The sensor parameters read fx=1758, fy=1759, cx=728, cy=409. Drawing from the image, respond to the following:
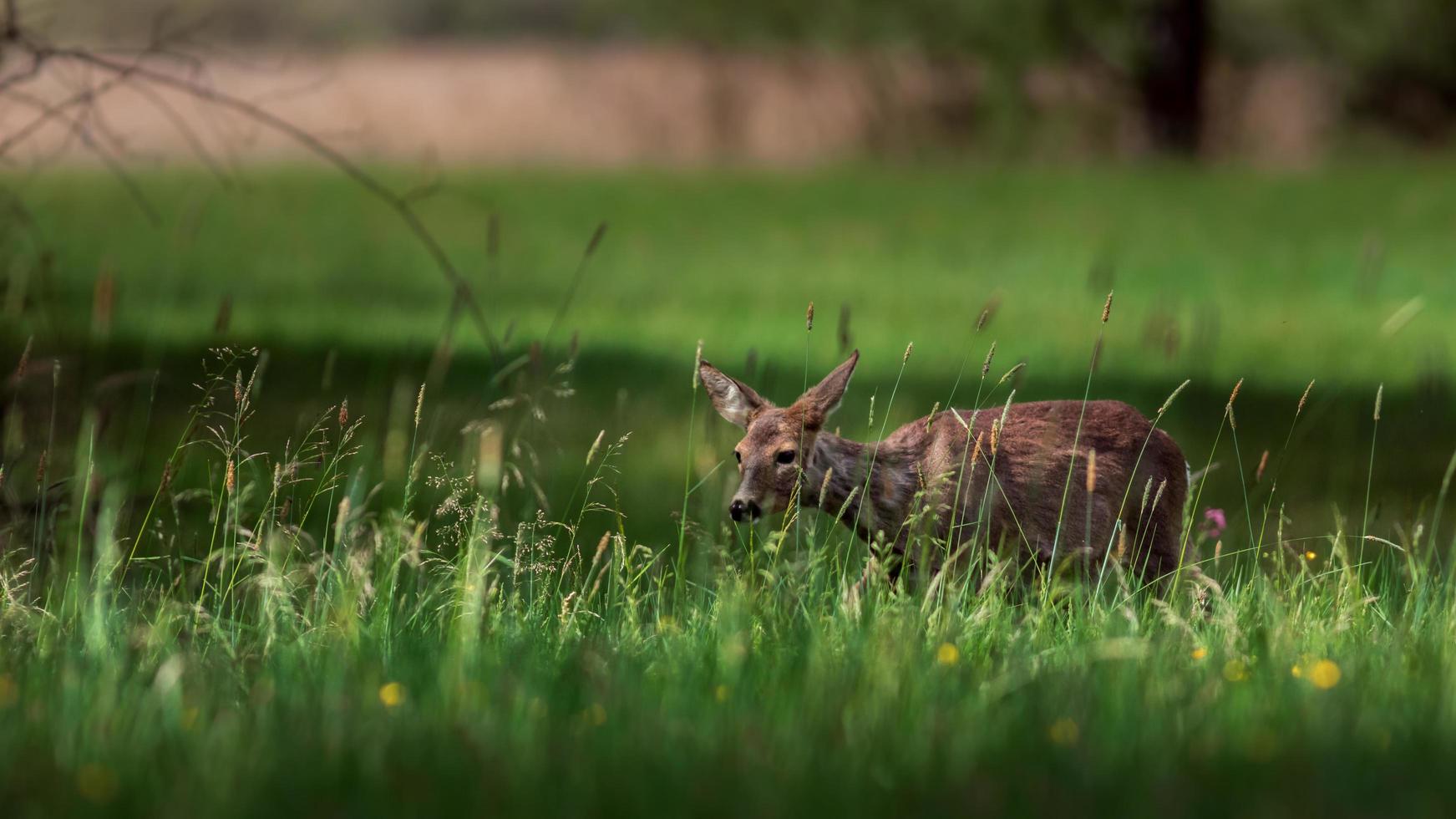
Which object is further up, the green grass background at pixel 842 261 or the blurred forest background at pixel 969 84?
the blurred forest background at pixel 969 84

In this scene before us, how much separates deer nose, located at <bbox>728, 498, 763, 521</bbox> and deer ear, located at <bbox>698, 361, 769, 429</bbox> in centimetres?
39

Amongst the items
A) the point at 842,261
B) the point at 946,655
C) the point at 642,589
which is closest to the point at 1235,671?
the point at 946,655

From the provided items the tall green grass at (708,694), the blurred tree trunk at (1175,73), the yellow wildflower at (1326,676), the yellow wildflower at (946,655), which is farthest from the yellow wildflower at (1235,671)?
the blurred tree trunk at (1175,73)

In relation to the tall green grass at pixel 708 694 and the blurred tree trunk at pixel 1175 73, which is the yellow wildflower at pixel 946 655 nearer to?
the tall green grass at pixel 708 694

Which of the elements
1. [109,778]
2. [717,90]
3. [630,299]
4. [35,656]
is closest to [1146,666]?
[109,778]

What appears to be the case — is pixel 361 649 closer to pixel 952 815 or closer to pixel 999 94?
pixel 952 815

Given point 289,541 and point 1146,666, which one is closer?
point 1146,666

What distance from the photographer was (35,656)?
400 centimetres

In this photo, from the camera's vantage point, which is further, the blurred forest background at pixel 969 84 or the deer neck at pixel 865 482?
the blurred forest background at pixel 969 84

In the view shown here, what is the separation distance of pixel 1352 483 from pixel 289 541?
15.3 ft

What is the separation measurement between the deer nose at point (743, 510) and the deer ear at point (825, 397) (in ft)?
1.14

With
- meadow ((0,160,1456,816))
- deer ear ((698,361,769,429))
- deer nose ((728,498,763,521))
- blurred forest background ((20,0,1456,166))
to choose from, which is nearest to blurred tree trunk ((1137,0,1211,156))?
blurred forest background ((20,0,1456,166))

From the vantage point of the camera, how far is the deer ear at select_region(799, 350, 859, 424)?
5.06 meters

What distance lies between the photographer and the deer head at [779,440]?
5020mm
